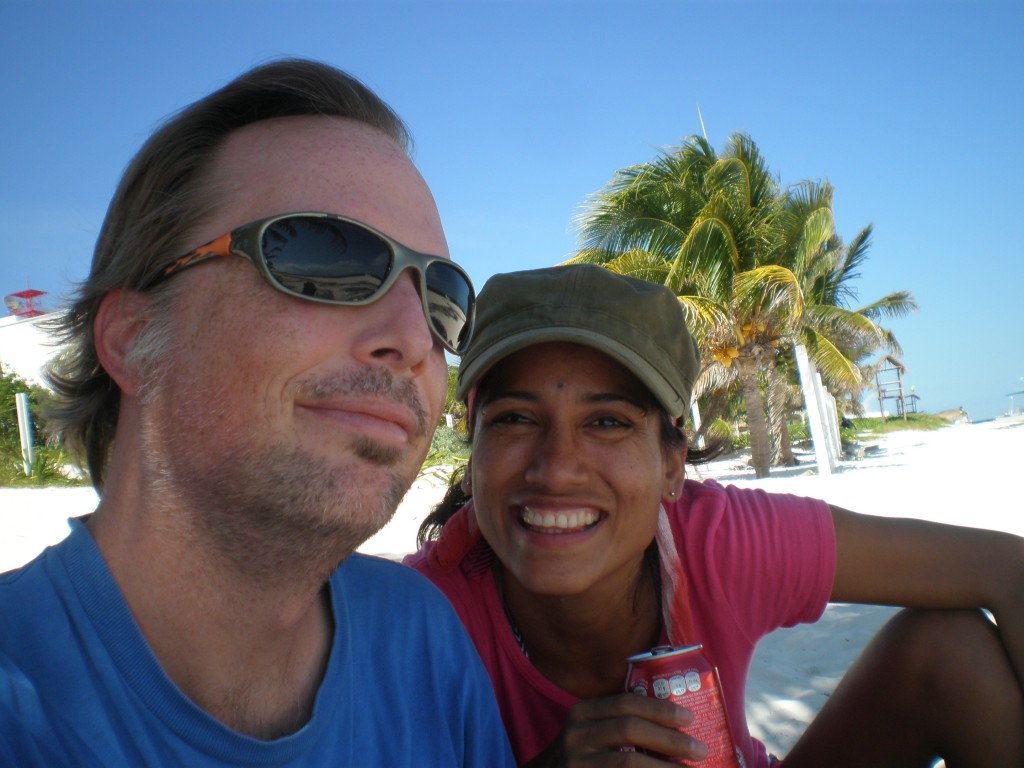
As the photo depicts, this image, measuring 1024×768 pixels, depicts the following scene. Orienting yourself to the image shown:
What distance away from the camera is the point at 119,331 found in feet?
4.48

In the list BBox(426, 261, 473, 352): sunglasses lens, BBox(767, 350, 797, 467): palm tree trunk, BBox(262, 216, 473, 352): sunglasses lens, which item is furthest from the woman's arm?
BBox(767, 350, 797, 467): palm tree trunk

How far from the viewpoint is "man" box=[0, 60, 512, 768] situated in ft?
3.49

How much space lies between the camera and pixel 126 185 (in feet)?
5.01

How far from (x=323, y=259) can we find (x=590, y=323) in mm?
802

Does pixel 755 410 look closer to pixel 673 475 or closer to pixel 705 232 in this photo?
pixel 705 232

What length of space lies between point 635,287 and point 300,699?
1.33 meters

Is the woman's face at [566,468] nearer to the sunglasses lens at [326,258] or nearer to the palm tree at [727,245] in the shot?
the sunglasses lens at [326,258]

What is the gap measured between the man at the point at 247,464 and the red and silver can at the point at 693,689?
392 millimetres

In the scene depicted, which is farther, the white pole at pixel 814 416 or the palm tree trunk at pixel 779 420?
the palm tree trunk at pixel 779 420

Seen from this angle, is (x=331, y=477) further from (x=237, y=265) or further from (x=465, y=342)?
(x=465, y=342)

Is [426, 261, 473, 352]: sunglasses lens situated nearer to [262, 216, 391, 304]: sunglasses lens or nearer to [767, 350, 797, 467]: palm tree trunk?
[262, 216, 391, 304]: sunglasses lens

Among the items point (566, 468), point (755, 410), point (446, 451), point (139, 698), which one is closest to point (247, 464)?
point (139, 698)

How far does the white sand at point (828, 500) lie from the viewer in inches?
122

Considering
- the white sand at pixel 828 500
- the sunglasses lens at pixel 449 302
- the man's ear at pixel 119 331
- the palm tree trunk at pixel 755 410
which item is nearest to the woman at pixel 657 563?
the sunglasses lens at pixel 449 302
